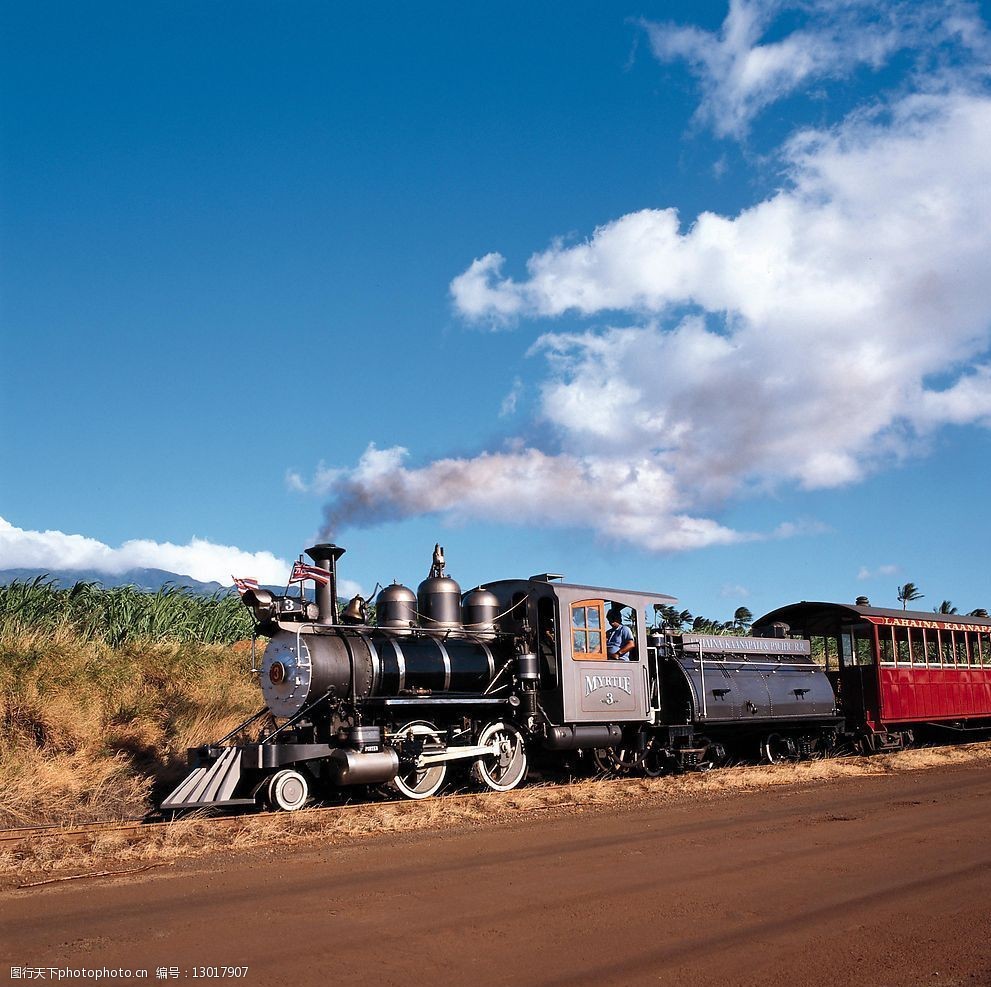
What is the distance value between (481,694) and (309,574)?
3.18m

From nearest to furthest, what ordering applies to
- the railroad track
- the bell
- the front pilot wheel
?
1. the railroad track
2. the front pilot wheel
3. the bell

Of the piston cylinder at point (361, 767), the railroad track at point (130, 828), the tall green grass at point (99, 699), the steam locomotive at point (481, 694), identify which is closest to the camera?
the railroad track at point (130, 828)

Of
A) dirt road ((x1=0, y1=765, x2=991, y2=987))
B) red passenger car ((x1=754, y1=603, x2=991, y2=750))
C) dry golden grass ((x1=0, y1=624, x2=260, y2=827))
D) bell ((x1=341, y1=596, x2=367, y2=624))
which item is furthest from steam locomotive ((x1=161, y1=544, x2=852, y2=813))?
dirt road ((x1=0, y1=765, x2=991, y2=987))

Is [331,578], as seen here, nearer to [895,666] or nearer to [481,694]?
[481,694]

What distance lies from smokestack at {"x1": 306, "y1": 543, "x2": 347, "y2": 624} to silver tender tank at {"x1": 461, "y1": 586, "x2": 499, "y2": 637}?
232 centimetres

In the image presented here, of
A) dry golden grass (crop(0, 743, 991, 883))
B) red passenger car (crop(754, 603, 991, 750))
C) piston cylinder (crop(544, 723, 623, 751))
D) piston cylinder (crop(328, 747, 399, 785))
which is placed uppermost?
red passenger car (crop(754, 603, 991, 750))

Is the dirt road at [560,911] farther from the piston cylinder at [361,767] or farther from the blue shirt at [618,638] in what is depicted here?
the blue shirt at [618,638]

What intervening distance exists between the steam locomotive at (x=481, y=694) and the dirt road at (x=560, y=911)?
8.89ft

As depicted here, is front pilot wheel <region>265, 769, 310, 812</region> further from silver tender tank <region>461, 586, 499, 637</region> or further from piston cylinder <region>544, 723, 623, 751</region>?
piston cylinder <region>544, 723, 623, 751</region>

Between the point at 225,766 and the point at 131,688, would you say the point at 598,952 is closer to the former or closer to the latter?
the point at 225,766

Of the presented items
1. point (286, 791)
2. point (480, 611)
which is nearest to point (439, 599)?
point (480, 611)

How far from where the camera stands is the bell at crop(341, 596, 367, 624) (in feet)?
48.3

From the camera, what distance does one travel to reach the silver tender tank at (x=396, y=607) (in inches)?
583

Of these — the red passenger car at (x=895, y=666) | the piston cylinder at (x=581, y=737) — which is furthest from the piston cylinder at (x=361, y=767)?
the red passenger car at (x=895, y=666)
